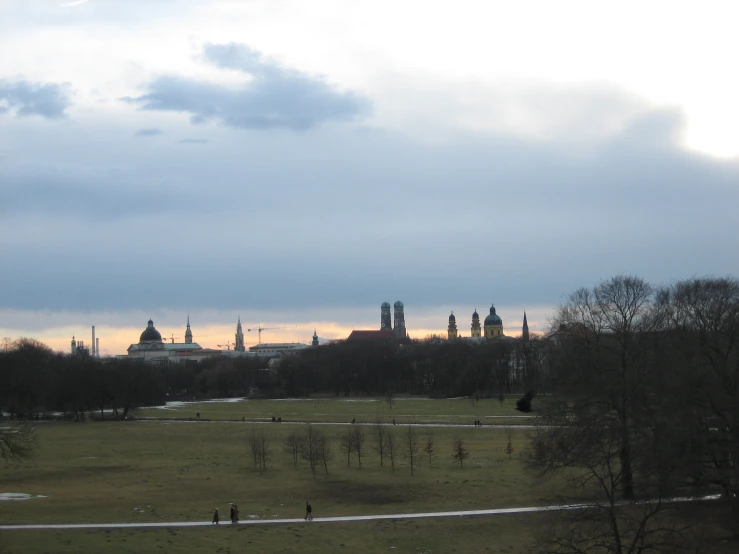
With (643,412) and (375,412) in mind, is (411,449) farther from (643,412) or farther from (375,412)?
(375,412)

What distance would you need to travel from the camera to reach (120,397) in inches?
4628

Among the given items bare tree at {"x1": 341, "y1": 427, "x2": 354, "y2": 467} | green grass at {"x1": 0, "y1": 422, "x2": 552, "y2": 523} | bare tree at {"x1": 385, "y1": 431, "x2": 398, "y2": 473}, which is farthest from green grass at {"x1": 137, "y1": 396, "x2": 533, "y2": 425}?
bare tree at {"x1": 341, "y1": 427, "x2": 354, "y2": 467}

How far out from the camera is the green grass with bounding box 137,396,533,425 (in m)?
90.8

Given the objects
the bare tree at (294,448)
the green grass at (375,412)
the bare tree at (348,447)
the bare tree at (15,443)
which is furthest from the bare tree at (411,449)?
the bare tree at (15,443)

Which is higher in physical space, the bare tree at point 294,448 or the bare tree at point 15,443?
the bare tree at point 15,443

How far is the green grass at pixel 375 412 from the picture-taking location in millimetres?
90812

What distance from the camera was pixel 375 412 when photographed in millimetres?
106250

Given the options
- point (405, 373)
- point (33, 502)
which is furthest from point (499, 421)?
point (405, 373)

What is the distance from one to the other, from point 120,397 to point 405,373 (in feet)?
191

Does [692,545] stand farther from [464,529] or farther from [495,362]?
[495,362]

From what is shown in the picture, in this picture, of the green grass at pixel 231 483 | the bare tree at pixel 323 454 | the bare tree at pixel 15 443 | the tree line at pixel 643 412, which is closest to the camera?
the tree line at pixel 643 412

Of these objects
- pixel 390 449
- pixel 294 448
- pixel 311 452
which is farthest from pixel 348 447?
pixel 311 452

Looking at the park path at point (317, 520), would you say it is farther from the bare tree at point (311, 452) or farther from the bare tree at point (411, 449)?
the bare tree at point (311, 452)

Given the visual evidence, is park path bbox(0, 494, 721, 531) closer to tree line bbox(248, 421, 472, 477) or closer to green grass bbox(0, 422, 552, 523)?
green grass bbox(0, 422, 552, 523)
